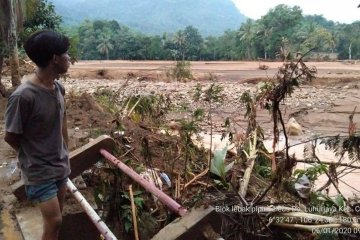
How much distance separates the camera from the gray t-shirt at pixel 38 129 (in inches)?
90.4

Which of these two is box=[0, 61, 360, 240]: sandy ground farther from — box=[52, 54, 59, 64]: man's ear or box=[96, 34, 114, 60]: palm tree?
box=[96, 34, 114, 60]: palm tree

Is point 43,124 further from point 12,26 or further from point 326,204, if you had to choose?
point 12,26

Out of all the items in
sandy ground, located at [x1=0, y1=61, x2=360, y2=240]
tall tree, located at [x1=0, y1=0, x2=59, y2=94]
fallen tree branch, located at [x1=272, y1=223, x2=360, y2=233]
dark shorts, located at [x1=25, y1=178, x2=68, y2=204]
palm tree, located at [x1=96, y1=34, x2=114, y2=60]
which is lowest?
sandy ground, located at [x1=0, y1=61, x2=360, y2=240]

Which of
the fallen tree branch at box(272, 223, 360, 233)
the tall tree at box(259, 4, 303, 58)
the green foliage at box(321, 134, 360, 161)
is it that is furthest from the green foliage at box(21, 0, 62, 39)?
the tall tree at box(259, 4, 303, 58)

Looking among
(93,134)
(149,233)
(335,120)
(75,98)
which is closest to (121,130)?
(93,134)

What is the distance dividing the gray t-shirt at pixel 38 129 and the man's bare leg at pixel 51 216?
0.14m

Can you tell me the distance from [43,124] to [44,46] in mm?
431

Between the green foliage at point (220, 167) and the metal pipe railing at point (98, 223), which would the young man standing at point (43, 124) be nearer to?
the metal pipe railing at point (98, 223)

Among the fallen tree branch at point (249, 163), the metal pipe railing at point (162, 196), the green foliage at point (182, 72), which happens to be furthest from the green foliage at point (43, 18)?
the green foliage at point (182, 72)

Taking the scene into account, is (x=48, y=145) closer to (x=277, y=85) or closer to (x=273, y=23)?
(x=277, y=85)

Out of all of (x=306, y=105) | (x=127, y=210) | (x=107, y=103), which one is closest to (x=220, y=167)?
(x=127, y=210)

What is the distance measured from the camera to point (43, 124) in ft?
7.92

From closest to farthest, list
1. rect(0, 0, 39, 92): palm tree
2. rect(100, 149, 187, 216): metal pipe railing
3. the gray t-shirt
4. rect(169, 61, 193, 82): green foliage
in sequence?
rect(100, 149, 187, 216): metal pipe railing → the gray t-shirt → rect(0, 0, 39, 92): palm tree → rect(169, 61, 193, 82): green foliage

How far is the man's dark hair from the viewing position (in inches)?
91.4
